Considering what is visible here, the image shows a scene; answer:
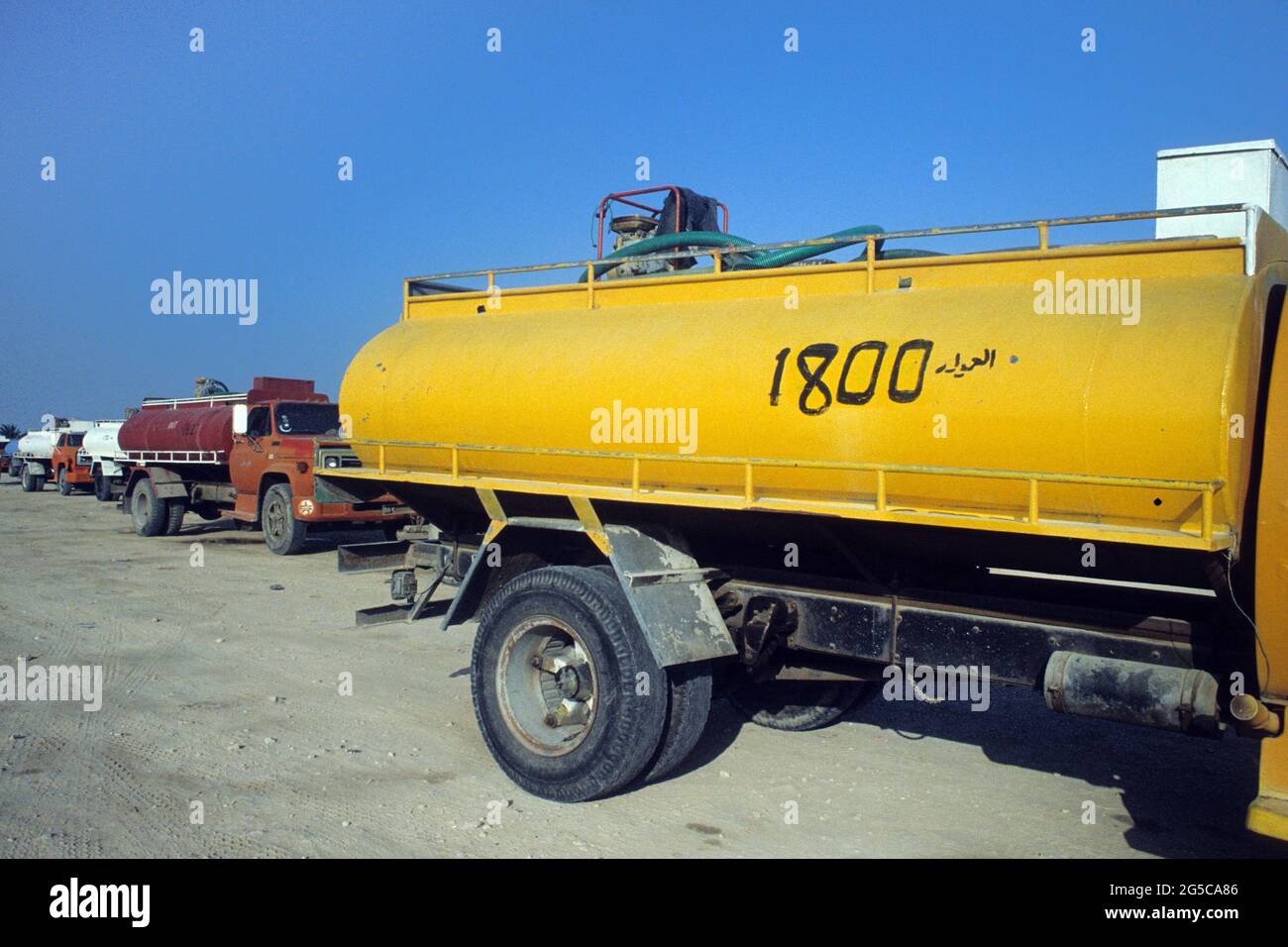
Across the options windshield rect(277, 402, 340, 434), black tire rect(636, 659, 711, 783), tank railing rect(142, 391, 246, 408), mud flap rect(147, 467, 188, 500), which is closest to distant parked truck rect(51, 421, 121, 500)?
tank railing rect(142, 391, 246, 408)

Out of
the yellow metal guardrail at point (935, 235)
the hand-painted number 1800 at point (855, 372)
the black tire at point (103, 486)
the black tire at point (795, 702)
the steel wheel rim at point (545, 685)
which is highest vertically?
the yellow metal guardrail at point (935, 235)

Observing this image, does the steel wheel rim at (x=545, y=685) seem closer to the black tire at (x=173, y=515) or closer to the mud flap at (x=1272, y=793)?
the mud flap at (x=1272, y=793)

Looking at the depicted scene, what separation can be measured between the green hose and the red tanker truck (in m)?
7.04

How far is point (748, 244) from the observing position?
6.82 m

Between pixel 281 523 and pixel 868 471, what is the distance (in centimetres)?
1258

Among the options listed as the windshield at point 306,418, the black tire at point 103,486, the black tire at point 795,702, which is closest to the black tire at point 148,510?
the windshield at point 306,418

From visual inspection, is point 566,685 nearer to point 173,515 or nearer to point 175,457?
point 175,457

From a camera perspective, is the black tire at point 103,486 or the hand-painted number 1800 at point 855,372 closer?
the hand-painted number 1800 at point 855,372

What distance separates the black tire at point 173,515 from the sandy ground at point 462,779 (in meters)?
9.92

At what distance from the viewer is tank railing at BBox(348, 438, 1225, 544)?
12.4ft

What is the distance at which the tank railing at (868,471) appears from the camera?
12.4ft

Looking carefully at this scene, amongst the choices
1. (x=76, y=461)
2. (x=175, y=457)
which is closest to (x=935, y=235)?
(x=175, y=457)
